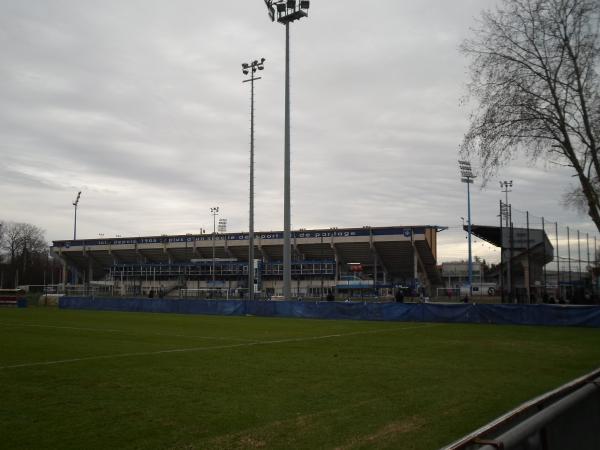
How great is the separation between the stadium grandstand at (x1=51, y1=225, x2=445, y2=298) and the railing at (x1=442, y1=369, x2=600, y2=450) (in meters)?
67.5

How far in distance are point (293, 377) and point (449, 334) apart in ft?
43.8

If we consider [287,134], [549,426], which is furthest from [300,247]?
[549,426]

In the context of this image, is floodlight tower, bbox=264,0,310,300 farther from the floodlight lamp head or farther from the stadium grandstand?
the stadium grandstand

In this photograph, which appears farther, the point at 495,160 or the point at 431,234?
the point at 431,234

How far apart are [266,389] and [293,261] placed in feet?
261

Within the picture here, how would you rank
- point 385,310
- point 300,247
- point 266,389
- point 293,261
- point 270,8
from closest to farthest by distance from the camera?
point 266,389 < point 385,310 < point 270,8 < point 293,261 < point 300,247

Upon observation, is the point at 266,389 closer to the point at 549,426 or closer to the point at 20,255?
the point at 549,426

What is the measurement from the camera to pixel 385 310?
3384 centimetres

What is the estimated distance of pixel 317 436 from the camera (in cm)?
723

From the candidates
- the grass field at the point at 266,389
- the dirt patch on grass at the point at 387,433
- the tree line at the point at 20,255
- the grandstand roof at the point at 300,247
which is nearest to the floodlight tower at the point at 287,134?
the grass field at the point at 266,389

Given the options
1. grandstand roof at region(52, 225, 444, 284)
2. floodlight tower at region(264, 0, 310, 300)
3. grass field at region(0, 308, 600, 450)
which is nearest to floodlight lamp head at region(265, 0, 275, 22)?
floodlight tower at region(264, 0, 310, 300)

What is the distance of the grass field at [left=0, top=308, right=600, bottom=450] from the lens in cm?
729

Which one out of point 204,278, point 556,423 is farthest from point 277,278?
point 556,423

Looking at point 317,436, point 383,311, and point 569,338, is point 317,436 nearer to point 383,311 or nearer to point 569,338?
point 569,338
